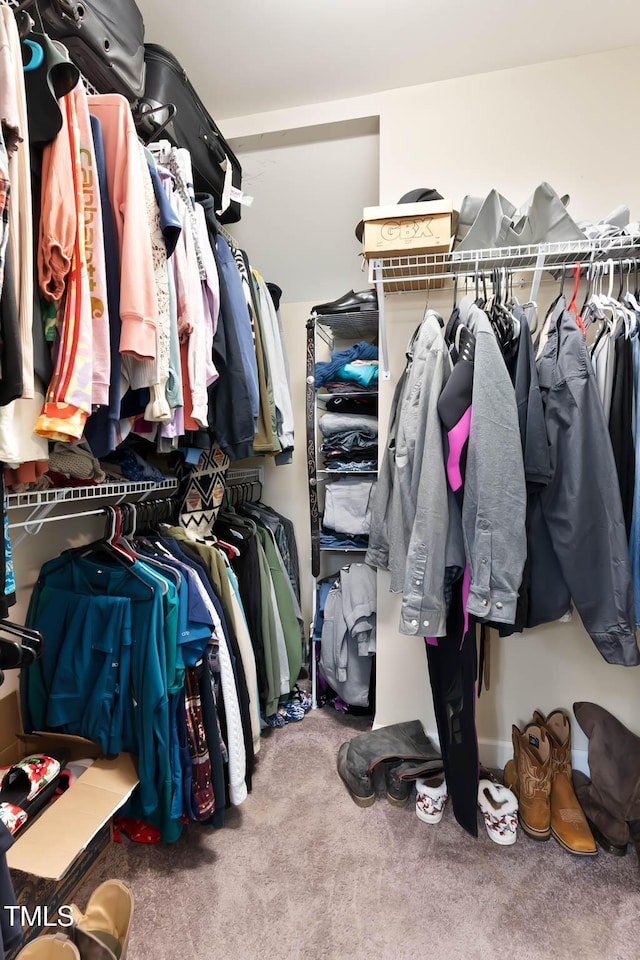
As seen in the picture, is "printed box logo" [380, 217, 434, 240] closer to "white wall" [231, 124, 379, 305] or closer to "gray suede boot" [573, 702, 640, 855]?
"white wall" [231, 124, 379, 305]

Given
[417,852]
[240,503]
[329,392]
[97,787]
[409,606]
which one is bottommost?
[417,852]

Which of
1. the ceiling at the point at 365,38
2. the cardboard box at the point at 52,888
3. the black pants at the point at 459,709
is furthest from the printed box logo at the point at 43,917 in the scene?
the ceiling at the point at 365,38

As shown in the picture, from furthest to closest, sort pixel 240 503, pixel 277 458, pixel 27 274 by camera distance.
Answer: pixel 240 503
pixel 277 458
pixel 27 274

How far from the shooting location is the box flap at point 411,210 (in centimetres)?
139

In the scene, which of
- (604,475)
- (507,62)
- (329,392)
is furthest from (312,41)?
(604,475)

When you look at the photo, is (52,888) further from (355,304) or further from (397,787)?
(355,304)

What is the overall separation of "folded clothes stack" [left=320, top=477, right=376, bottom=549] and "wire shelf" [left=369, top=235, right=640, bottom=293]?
2.80 ft

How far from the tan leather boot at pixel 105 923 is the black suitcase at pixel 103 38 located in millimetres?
1941

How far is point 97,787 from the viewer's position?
1.28m

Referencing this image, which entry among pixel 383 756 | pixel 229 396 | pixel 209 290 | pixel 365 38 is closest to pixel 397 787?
pixel 383 756

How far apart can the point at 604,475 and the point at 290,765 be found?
1514 millimetres

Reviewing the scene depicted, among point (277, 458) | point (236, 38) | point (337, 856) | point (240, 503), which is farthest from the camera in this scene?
point (240, 503)

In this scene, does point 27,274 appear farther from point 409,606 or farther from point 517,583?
point 517,583

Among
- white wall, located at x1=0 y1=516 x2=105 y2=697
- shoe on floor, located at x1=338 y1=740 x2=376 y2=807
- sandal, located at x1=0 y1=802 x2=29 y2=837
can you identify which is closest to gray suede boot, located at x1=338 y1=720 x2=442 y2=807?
shoe on floor, located at x1=338 y1=740 x2=376 y2=807
